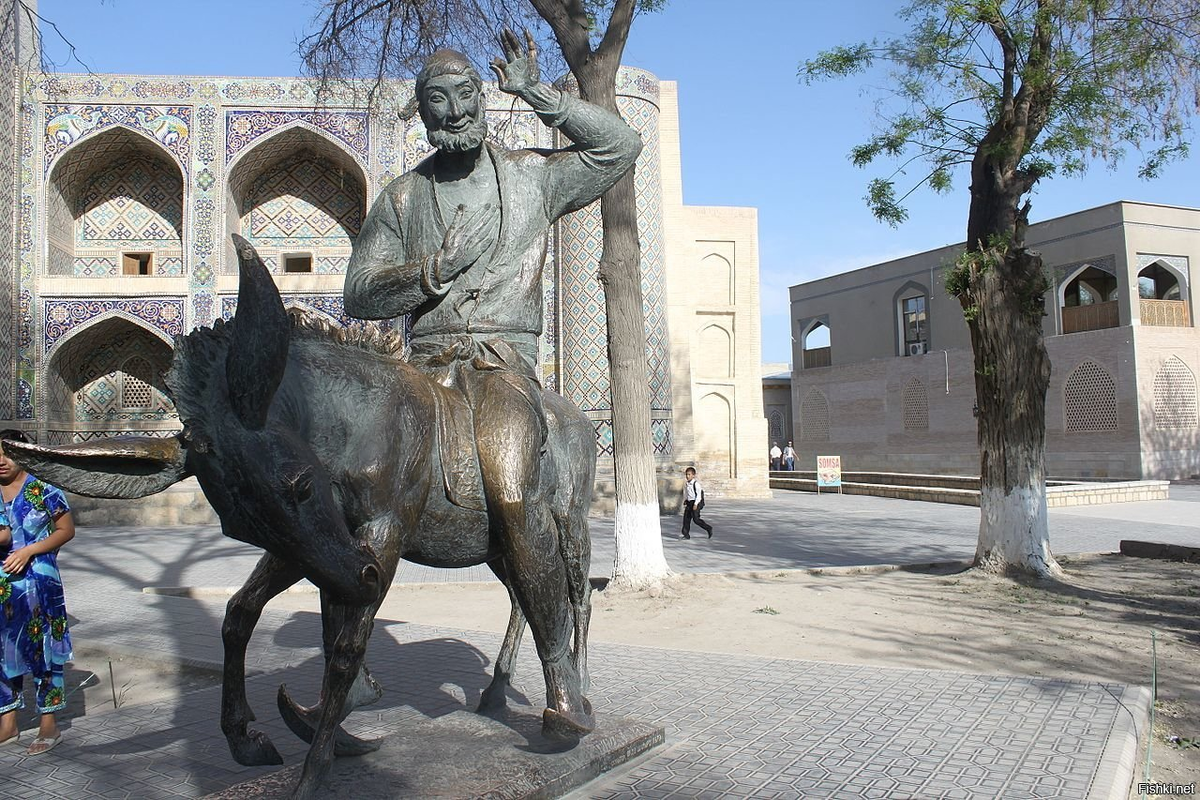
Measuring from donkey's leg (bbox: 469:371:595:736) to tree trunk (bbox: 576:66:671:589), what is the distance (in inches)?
219

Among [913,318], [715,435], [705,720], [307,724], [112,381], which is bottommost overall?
[705,720]

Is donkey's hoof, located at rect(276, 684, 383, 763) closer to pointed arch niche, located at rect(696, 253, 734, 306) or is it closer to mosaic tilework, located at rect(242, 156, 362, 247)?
mosaic tilework, located at rect(242, 156, 362, 247)

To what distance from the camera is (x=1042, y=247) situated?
94.1 ft

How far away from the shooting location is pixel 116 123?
17406 millimetres

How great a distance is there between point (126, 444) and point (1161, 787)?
3.76 meters

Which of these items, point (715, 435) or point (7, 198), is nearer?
point (7, 198)

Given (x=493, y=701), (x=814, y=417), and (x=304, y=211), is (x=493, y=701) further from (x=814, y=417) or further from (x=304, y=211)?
(x=814, y=417)

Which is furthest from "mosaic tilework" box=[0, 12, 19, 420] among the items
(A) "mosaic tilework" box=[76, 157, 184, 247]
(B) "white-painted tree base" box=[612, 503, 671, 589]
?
(B) "white-painted tree base" box=[612, 503, 671, 589]

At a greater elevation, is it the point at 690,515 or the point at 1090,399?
the point at 1090,399

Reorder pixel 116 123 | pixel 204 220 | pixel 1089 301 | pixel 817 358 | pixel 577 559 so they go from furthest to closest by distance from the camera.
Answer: pixel 817 358, pixel 1089 301, pixel 204 220, pixel 116 123, pixel 577 559

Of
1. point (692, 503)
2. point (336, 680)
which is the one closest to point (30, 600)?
point (336, 680)

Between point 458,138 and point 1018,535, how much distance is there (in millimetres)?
7688

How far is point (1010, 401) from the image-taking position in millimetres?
8727

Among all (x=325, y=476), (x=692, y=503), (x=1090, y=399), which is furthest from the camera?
(x=1090, y=399)
